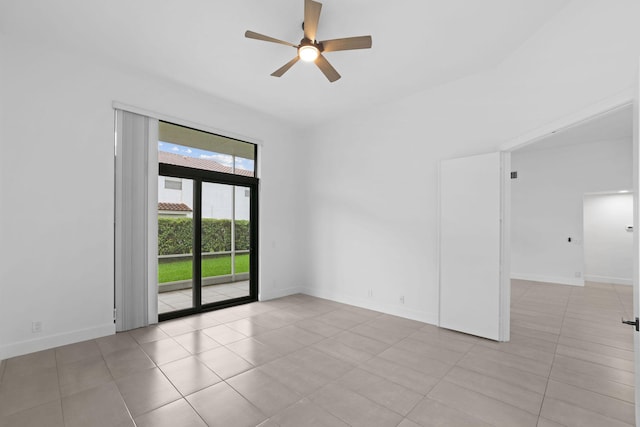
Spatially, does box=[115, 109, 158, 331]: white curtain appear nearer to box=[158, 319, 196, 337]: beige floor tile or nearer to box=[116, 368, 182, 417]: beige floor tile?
box=[158, 319, 196, 337]: beige floor tile

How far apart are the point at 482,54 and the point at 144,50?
13.0ft

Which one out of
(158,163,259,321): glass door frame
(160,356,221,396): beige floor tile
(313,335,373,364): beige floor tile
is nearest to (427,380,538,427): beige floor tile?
(313,335,373,364): beige floor tile

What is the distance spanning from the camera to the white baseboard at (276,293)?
16.9ft

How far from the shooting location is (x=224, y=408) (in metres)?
2.14

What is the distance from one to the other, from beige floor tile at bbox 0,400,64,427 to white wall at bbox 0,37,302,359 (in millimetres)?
1299

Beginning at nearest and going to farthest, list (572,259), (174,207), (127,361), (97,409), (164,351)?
1. (97,409)
2. (127,361)
3. (164,351)
4. (174,207)
5. (572,259)

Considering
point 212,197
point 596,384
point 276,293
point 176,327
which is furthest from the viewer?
point 276,293

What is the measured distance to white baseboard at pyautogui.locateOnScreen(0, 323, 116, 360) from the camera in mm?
2893

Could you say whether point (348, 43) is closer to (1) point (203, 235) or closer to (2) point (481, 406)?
(2) point (481, 406)

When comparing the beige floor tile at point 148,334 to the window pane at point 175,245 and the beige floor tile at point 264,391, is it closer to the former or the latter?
the window pane at point 175,245

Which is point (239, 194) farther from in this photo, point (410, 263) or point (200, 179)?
point (410, 263)

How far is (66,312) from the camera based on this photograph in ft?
10.6

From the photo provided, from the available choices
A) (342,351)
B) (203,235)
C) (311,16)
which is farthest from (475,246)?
(203,235)

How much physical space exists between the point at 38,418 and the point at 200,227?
2.72 meters
